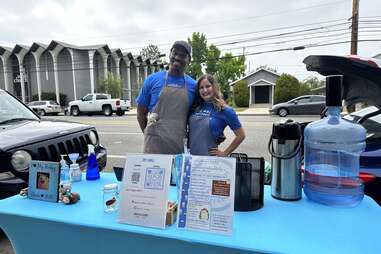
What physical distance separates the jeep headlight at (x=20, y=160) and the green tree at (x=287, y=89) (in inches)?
1062

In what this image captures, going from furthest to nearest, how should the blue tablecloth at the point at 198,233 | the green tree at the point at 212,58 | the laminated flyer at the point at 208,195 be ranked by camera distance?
the green tree at the point at 212,58 < the laminated flyer at the point at 208,195 < the blue tablecloth at the point at 198,233

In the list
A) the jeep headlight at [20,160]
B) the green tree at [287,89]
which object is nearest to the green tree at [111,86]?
the green tree at [287,89]

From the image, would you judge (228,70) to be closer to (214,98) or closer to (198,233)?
(214,98)

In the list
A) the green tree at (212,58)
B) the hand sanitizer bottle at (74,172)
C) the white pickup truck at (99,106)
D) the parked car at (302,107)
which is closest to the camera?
the hand sanitizer bottle at (74,172)

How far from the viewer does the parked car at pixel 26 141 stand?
273cm

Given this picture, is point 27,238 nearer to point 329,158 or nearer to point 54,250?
point 54,250

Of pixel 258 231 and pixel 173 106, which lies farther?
pixel 173 106

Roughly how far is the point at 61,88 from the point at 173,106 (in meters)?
35.2

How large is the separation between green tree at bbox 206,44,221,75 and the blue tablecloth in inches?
1588

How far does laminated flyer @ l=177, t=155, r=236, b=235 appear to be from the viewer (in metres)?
1.37

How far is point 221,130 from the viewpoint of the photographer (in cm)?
254

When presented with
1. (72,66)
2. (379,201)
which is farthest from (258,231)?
(72,66)

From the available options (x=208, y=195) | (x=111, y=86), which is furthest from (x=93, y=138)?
(x=111, y=86)

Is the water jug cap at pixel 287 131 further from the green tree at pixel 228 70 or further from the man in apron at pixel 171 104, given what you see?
the green tree at pixel 228 70
